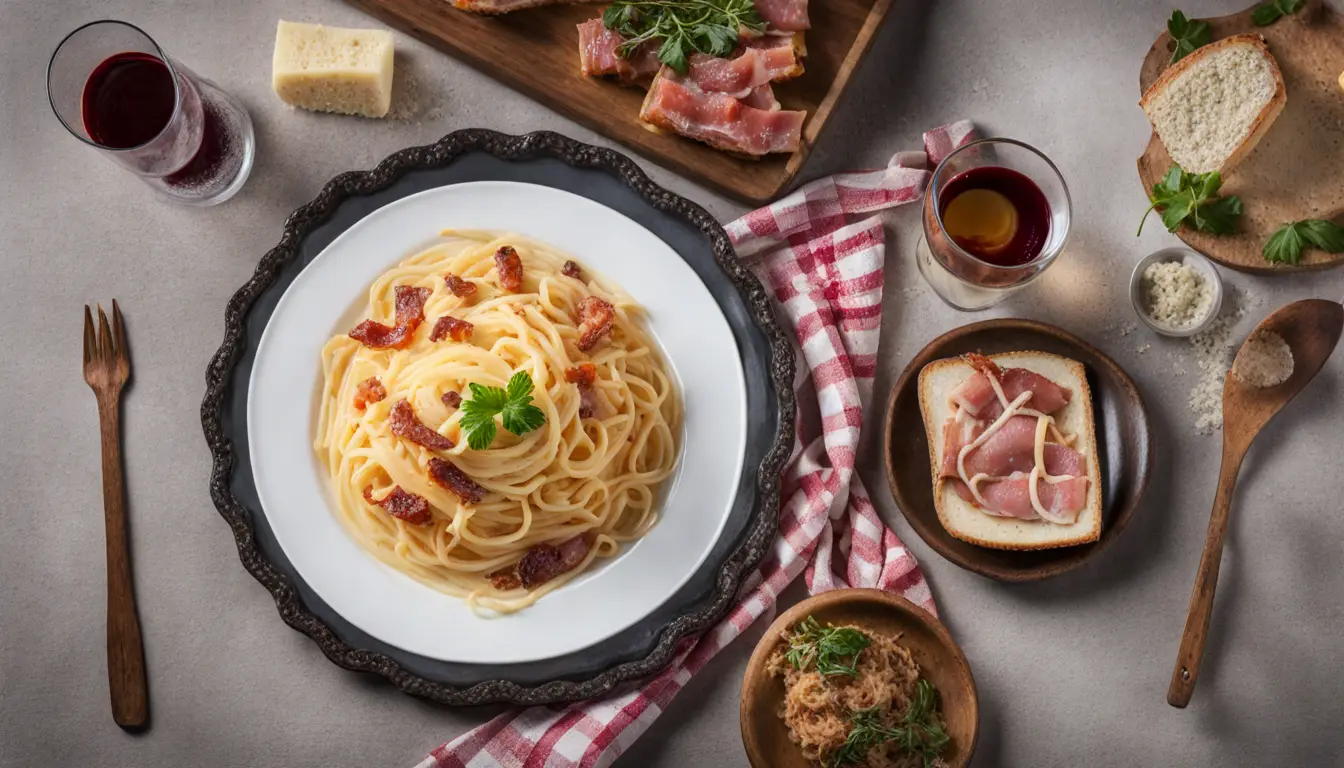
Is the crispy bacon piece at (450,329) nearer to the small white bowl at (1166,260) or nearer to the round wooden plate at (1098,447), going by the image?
the round wooden plate at (1098,447)

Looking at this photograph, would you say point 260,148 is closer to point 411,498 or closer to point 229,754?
point 411,498

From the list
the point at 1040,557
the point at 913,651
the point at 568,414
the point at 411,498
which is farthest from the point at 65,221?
the point at 1040,557

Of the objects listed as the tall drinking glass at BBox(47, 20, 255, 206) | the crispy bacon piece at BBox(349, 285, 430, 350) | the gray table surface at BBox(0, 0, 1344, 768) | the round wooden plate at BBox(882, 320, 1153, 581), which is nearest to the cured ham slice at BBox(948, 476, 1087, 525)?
the round wooden plate at BBox(882, 320, 1153, 581)

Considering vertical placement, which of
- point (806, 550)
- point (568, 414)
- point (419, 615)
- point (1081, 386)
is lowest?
point (419, 615)

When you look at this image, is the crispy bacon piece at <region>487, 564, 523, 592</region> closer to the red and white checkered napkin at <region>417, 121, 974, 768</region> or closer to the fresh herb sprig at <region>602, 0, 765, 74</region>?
the red and white checkered napkin at <region>417, 121, 974, 768</region>

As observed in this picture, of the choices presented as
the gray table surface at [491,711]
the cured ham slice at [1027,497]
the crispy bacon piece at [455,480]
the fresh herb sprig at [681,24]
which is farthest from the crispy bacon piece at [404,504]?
the cured ham slice at [1027,497]

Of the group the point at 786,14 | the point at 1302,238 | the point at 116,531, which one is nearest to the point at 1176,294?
the point at 1302,238

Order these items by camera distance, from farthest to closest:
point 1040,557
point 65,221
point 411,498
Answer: point 65,221
point 1040,557
point 411,498
